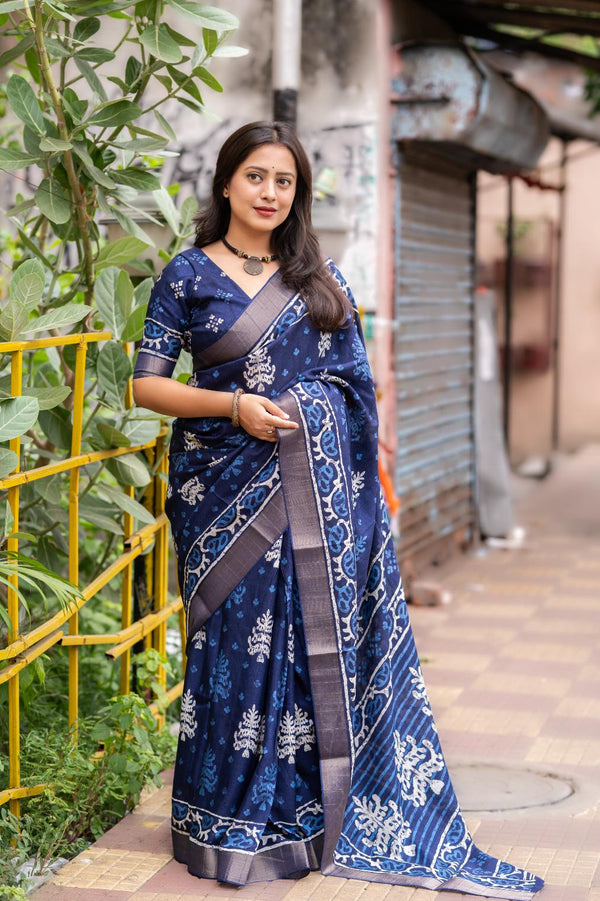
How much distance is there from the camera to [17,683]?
3.45 m

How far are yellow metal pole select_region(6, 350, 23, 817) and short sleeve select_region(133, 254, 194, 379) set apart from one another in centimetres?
31

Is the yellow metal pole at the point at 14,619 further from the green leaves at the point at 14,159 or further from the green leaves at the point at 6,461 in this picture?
the green leaves at the point at 14,159

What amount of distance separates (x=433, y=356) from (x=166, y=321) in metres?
4.65

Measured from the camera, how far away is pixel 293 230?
3.49 metres

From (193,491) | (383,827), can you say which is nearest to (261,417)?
(193,491)

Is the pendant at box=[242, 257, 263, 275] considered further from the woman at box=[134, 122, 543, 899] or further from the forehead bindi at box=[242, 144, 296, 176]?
the forehead bindi at box=[242, 144, 296, 176]

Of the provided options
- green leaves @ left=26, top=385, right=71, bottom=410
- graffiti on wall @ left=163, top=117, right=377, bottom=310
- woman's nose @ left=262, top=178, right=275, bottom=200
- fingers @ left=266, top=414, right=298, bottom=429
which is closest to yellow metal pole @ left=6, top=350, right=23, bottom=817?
green leaves @ left=26, top=385, right=71, bottom=410

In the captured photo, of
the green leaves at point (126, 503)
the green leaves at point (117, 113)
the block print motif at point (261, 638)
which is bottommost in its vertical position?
the block print motif at point (261, 638)

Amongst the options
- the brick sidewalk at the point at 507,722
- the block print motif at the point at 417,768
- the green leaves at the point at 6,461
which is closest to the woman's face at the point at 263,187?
the green leaves at the point at 6,461

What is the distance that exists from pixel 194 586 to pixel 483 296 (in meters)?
5.84

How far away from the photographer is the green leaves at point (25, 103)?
11.7 ft

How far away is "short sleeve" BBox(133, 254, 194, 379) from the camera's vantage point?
3.38 metres

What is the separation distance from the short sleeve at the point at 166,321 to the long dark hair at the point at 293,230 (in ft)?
0.54

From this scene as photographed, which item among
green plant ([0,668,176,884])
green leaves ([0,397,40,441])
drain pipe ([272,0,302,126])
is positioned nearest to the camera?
green leaves ([0,397,40,441])
